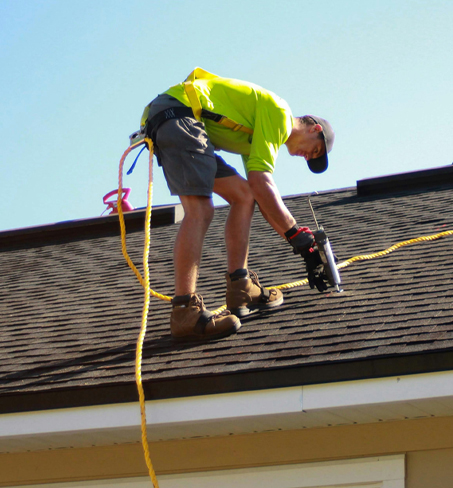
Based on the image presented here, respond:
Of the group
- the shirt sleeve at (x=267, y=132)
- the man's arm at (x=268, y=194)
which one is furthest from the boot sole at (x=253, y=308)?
the shirt sleeve at (x=267, y=132)

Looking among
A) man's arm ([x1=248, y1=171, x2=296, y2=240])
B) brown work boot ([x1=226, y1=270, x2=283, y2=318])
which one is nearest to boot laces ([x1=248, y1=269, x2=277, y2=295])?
brown work boot ([x1=226, y1=270, x2=283, y2=318])

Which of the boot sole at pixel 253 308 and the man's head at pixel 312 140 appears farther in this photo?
the man's head at pixel 312 140

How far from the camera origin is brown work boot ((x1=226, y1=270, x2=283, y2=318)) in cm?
383

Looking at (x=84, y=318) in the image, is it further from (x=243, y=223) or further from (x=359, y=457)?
(x=359, y=457)

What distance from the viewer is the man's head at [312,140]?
13.4ft

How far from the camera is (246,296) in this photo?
386 cm

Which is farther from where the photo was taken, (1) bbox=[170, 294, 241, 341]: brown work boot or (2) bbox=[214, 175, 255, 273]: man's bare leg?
(2) bbox=[214, 175, 255, 273]: man's bare leg

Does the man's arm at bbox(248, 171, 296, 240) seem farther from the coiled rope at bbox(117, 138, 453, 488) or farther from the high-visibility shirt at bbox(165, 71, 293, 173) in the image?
the coiled rope at bbox(117, 138, 453, 488)

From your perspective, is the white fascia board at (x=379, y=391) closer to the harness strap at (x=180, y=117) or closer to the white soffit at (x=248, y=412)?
the white soffit at (x=248, y=412)

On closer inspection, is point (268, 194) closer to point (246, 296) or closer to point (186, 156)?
point (186, 156)

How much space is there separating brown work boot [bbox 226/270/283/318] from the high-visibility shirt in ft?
2.35

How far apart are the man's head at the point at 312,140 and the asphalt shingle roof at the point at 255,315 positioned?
86 cm

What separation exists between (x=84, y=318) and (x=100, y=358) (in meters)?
1.03

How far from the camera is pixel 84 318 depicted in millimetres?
4527
